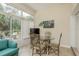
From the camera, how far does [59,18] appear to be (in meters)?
6.00

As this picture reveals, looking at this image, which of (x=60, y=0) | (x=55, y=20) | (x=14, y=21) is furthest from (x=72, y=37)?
(x=60, y=0)

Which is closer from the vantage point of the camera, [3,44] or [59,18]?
[3,44]

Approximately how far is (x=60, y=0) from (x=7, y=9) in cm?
356

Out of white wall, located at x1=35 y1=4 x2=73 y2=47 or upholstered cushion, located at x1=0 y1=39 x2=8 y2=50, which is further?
white wall, located at x1=35 y1=4 x2=73 y2=47

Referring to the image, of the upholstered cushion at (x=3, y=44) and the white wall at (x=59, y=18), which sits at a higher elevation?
the white wall at (x=59, y=18)

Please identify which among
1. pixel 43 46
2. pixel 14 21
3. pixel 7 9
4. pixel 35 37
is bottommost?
pixel 43 46

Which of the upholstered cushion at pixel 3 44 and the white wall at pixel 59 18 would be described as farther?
the white wall at pixel 59 18

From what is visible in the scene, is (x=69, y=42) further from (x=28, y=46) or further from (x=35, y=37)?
(x=28, y=46)

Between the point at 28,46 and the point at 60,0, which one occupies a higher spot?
the point at 60,0

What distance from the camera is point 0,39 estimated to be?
13.5 ft

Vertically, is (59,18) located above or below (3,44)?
above

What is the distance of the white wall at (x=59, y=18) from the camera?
556 cm

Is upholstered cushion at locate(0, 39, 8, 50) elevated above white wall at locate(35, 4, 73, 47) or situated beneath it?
situated beneath

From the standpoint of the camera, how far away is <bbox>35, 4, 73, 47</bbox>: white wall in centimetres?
556
